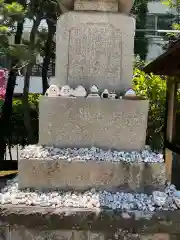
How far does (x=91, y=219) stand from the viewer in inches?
120

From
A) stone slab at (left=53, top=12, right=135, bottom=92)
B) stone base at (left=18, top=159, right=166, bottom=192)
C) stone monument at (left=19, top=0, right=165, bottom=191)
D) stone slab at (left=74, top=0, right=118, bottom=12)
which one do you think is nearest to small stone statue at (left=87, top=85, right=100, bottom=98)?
stone monument at (left=19, top=0, right=165, bottom=191)

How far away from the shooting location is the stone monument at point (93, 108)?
3346 mm

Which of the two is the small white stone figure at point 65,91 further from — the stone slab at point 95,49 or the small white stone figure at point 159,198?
the small white stone figure at point 159,198

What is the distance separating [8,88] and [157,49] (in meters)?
13.7

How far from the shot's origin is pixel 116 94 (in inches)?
144

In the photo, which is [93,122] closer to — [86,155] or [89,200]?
[86,155]

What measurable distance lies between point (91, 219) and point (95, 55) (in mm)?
1476

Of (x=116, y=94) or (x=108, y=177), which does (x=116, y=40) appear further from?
(x=108, y=177)

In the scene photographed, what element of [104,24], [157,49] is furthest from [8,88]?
[157,49]

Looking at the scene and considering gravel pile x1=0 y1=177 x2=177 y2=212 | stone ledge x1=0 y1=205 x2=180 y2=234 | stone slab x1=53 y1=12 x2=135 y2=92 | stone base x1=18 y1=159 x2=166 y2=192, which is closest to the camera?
stone ledge x1=0 y1=205 x2=180 y2=234

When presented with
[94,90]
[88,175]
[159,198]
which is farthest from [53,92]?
[159,198]

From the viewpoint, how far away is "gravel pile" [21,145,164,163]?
3357 mm

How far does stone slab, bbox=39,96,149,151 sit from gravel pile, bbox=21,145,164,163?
0.07 m

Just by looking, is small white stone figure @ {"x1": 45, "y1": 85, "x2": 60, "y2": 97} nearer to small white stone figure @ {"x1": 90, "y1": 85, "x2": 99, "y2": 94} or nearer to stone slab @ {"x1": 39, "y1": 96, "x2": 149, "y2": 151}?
stone slab @ {"x1": 39, "y1": 96, "x2": 149, "y2": 151}
